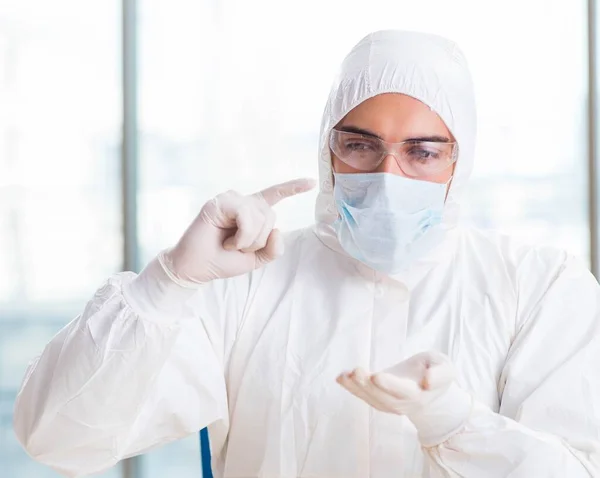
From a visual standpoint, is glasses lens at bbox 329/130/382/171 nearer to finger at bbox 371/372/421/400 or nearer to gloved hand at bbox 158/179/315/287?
gloved hand at bbox 158/179/315/287

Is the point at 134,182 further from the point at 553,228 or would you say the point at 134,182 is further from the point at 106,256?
the point at 553,228

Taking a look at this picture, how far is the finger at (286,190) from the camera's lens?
1255 mm

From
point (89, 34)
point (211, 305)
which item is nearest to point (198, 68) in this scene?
point (89, 34)

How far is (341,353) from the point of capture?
1536mm

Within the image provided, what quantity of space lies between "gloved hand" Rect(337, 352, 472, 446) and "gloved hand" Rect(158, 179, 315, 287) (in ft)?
0.85

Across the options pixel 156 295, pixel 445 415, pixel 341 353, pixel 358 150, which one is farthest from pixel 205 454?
pixel 358 150

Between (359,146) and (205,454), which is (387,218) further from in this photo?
(205,454)

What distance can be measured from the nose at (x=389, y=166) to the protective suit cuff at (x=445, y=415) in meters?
0.42

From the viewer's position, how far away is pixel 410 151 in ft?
5.01

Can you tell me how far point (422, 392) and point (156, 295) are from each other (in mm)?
452

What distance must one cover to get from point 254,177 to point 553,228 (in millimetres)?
1124

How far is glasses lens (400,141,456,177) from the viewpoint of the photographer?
4.99 ft

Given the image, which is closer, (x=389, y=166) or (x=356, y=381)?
(x=356, y=381)

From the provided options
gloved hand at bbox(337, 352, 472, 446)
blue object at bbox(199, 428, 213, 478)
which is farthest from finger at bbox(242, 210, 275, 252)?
blue object at bbox(199, 428, 213, 478)
